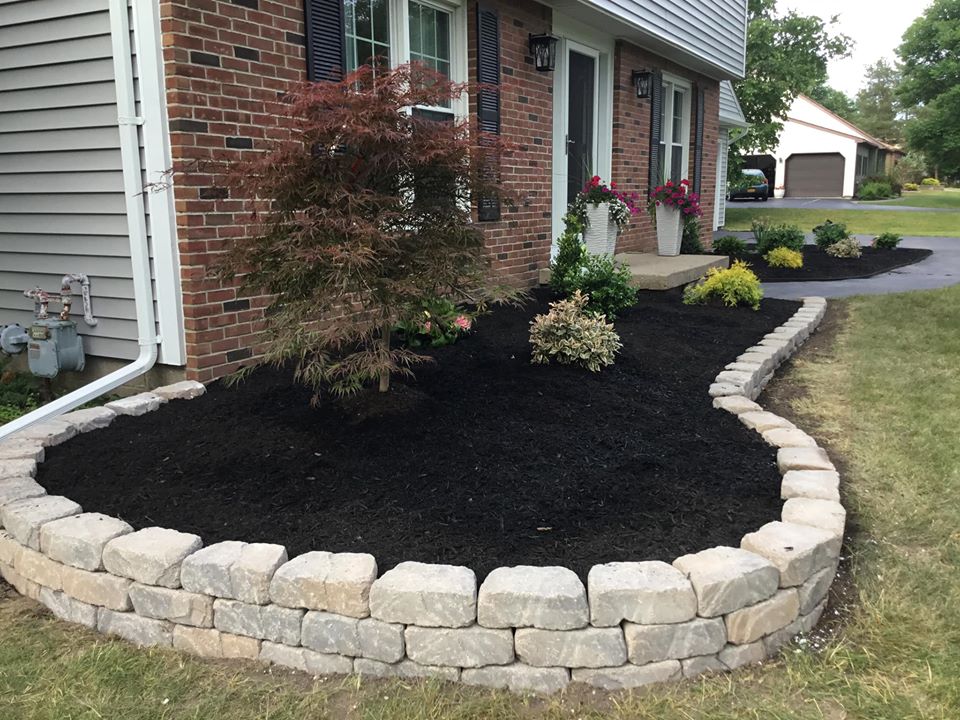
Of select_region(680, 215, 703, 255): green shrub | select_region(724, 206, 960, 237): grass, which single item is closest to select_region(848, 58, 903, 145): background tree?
select_region(724, 206, 960, 237): grass

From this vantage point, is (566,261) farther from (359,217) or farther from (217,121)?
(359,217)

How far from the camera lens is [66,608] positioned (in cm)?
262

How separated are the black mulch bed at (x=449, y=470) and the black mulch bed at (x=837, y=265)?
6.83 meters

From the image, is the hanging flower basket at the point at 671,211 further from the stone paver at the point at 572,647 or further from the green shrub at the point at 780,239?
the stone paver at the point at 572,647

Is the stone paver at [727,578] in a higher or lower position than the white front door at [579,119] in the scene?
lower

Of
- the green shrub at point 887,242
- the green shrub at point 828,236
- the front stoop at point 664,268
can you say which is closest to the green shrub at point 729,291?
the front stoop at point 664,268

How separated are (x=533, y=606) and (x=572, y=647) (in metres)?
0.17

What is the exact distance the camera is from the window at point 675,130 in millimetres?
10273

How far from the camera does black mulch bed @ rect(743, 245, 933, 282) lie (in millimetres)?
10296

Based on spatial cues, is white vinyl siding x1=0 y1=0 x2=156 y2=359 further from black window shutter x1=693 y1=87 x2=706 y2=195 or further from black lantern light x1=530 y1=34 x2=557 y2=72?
black window shutter x1=693 y1=87 x2=706 y2=195

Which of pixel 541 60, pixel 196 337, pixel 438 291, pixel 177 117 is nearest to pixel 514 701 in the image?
pixel 438 291

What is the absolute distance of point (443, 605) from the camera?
2.23 metres

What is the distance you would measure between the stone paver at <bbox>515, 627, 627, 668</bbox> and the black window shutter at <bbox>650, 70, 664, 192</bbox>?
8.03m

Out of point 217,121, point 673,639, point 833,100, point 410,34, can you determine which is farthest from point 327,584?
point 833,100
